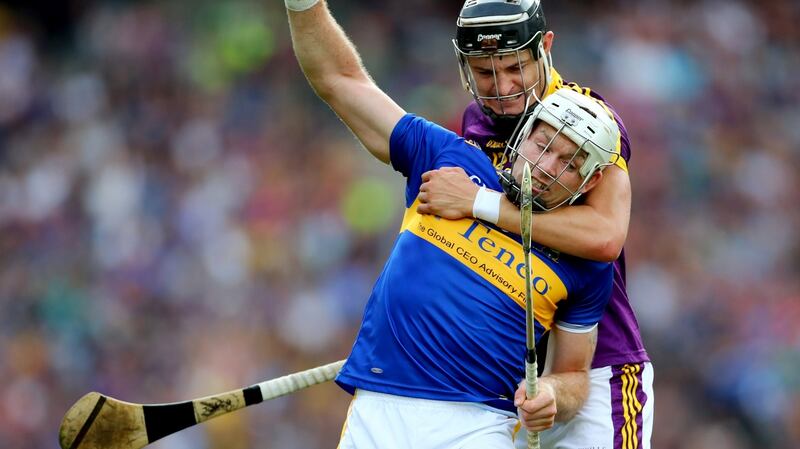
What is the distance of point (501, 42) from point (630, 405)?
1716 mm

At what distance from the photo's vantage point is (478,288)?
16.0 ft

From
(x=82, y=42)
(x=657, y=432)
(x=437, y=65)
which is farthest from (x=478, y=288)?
(x=82, y=42)

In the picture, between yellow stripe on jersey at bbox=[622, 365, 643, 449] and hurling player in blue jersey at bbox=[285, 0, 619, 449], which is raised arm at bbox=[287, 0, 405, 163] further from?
yellow stripe on jersey at bbox=[622, 365, 643, 449]

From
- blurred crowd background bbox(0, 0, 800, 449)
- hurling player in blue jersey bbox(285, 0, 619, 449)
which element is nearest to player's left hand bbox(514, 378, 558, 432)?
hurling player in blue jersey bbox(285, 0, 619, 449)

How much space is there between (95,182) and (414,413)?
8.96 meters

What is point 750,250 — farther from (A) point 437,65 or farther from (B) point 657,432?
(A) point 437,65

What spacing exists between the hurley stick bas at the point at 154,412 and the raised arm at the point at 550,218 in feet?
3.03

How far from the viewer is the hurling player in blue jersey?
4.86 m

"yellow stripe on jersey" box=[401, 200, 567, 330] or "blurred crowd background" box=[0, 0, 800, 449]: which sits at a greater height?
"yellow stripe on jersey" box=[401, 200, 567, 330]

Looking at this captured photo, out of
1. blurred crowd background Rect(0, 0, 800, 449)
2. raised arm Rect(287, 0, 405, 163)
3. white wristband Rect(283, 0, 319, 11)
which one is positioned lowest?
blurred crowd background Rect(0, 0, 800, 449)

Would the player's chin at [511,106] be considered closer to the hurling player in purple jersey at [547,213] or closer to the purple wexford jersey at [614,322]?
the hurling player in purple jersey at [547,213]

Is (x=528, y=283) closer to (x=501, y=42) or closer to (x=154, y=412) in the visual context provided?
(x=501, y=42)

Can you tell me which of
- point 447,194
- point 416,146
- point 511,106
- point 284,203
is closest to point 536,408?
point 447,194

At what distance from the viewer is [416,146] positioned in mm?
5062
